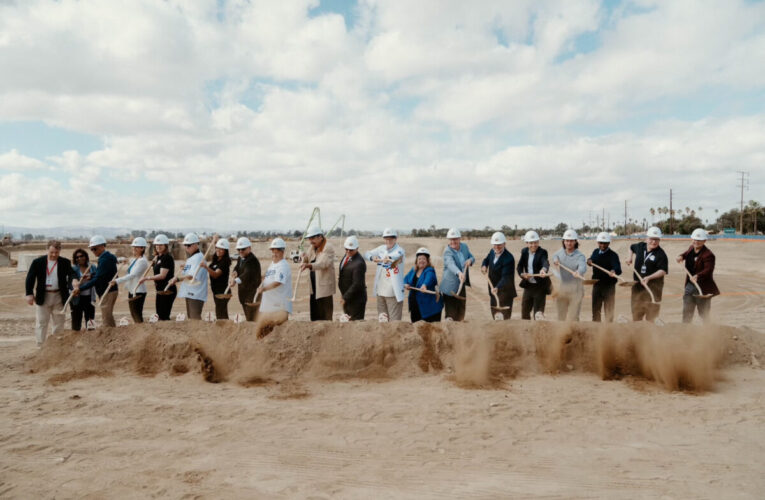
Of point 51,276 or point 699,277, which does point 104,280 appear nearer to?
point 51,276

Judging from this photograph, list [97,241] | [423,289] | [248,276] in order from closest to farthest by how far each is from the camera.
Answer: [423,289] → [248,276] → [97,241]

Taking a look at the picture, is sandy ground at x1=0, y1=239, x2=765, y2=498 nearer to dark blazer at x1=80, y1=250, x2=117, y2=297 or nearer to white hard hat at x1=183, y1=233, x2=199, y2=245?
dark blazer at x1=80, y1=250, x2=117, y2=297

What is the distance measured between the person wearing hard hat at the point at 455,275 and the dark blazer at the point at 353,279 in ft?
4.05

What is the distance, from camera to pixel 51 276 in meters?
7.53

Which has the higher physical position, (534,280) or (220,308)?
(534,280)

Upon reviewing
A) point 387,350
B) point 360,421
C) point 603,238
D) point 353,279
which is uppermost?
point 603,238

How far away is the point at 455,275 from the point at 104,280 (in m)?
5.21

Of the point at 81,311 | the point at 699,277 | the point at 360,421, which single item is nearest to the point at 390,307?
the point at 360,421

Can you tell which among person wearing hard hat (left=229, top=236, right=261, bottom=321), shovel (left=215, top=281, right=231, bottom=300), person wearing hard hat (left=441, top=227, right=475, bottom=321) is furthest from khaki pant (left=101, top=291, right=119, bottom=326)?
person wearing hard hat (left=441, top=227, right=475, bottom=321)

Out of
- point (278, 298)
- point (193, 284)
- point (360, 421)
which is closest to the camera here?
point (360, 421)

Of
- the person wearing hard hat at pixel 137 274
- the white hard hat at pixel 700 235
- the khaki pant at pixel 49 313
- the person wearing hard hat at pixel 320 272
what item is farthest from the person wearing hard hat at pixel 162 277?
the white hard hat at pixel 700 235

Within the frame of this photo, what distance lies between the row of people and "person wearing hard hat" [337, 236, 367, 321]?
0.01 m

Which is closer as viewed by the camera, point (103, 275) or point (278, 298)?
point (278, 298)

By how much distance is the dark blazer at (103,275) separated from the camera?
743 cm
